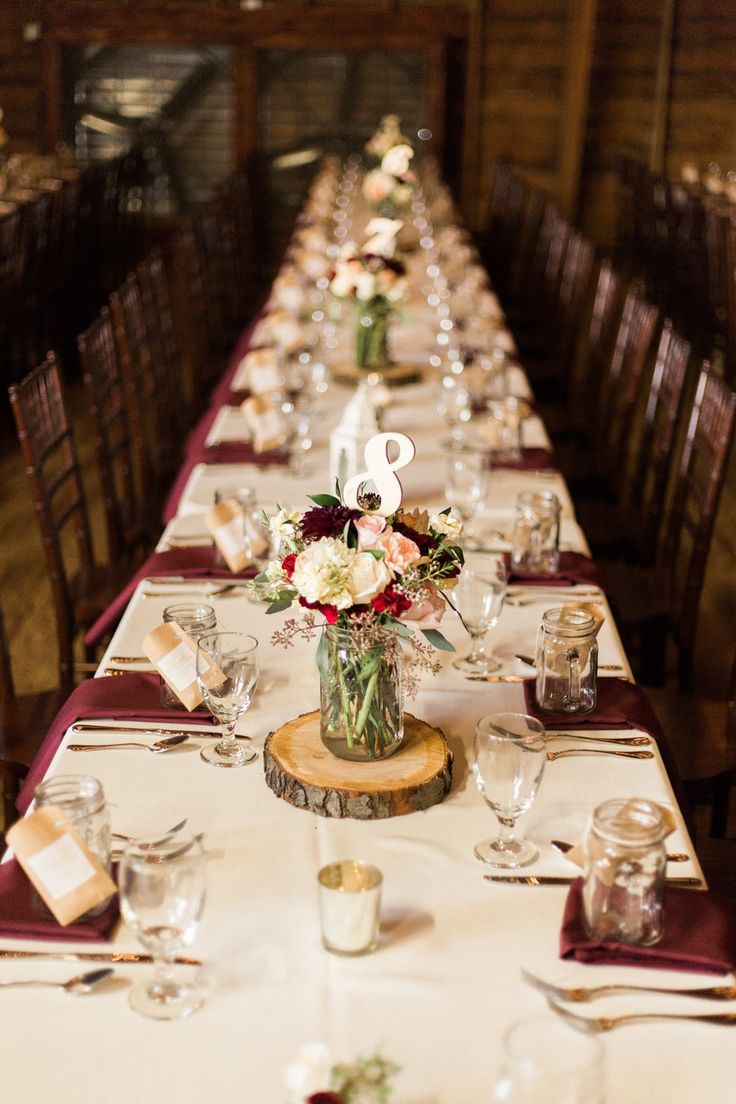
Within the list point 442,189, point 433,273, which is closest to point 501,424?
point 433,273

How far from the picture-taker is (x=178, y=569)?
2.75 metres

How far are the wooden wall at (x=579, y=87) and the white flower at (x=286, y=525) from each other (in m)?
9.14

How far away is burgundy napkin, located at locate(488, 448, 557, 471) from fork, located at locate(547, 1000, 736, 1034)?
6.88 feet

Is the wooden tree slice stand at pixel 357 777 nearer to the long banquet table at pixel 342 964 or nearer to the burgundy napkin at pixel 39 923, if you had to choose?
the long banquet table at pixel 342 964

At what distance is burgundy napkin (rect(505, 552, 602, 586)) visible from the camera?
2.73m

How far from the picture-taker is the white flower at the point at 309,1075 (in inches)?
48.1

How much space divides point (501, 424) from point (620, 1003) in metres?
2.25

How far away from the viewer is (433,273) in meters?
6.30

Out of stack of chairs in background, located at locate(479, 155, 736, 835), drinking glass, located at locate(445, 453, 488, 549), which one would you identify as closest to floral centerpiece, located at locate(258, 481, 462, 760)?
stack of chairs in background, located at locate(479, 155, 736, 835)

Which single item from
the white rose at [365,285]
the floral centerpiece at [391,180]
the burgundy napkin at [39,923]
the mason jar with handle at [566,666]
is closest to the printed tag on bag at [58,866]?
the burgundy napkin at [39,923]

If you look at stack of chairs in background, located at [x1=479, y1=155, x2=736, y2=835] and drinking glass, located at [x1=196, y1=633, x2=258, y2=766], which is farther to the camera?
stack of chairs in background, located at [x1=479, y1=155, x2=736, y2=835]

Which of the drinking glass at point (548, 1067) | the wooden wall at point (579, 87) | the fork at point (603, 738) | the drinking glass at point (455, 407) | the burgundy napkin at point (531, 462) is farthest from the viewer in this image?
the wooden wall at point (579, 87)

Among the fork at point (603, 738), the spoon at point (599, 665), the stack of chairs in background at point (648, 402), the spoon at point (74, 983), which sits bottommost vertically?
the stack of chairs in background at point (648, 402)

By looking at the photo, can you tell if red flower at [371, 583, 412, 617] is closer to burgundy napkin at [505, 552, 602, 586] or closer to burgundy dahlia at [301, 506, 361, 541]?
burgundy dahlia at [301, 506, 361, 541]
